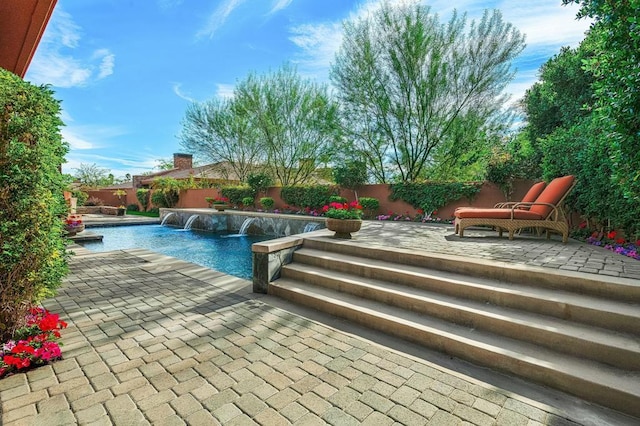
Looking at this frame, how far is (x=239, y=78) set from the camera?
1501 centimetres

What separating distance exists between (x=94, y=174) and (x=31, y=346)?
47366 millimetres

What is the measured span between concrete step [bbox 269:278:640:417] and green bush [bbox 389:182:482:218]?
25.4 ft

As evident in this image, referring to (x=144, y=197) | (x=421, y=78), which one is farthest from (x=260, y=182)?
(x=144, y=197)

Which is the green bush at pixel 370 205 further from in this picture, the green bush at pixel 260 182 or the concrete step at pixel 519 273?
the concrete step at pixel 519 273

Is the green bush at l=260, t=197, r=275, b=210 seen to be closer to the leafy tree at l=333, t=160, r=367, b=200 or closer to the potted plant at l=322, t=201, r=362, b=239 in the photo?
the leafy tree at l=333, t=160, r=367, b=200

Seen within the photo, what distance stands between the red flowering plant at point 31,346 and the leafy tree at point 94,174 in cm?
4398

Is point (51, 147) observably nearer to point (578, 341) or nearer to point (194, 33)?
point (578, 341)

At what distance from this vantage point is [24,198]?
219cm

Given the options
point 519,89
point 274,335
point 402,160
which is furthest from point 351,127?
point 274,335

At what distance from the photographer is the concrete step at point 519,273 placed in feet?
7.93

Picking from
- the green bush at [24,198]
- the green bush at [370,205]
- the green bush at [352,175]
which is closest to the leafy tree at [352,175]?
the green bush at [352,175]

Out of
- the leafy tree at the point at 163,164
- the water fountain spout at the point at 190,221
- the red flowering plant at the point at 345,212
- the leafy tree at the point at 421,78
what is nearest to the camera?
the red flowering plant at the point at 345,212

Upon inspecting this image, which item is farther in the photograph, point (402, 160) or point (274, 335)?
point (402, 160)

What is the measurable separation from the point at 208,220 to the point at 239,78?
785 centimetres
